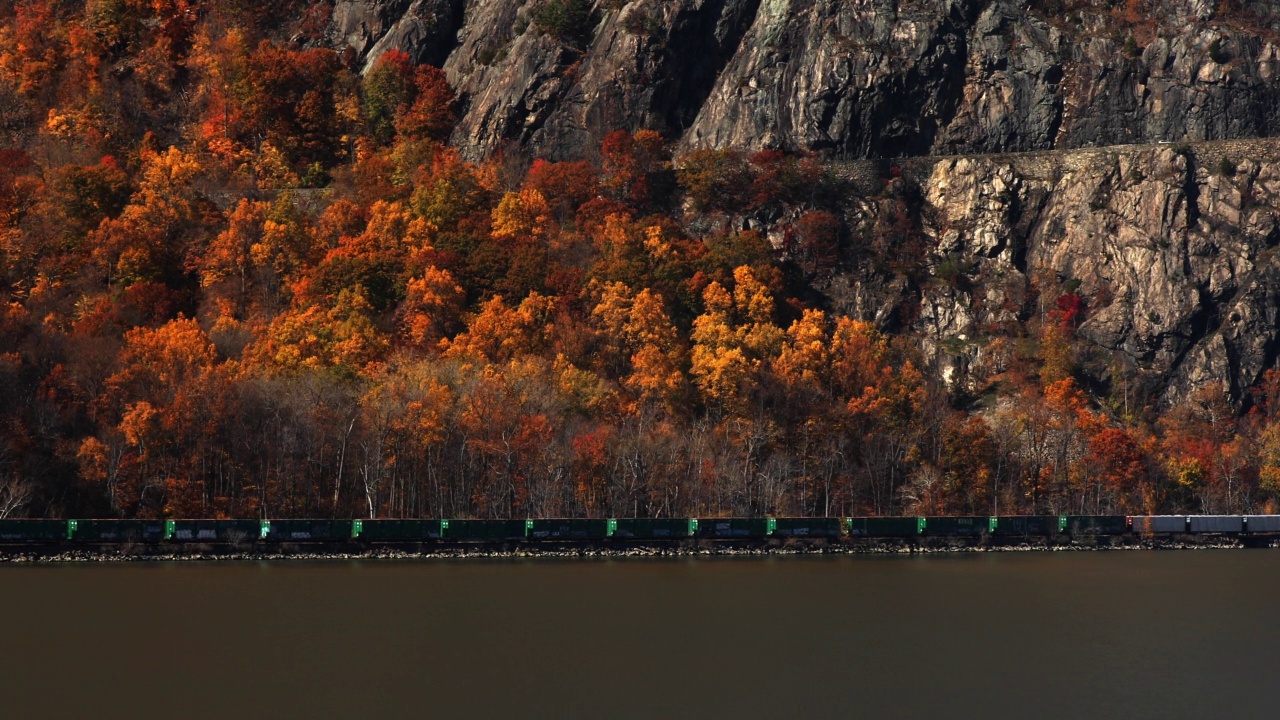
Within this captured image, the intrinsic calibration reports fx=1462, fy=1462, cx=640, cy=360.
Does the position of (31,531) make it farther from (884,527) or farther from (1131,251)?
(1131,251)

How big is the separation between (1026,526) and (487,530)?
39.9 m

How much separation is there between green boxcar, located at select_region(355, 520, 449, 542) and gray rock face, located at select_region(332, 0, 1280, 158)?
229ft

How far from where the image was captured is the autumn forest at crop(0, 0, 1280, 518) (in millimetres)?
100562

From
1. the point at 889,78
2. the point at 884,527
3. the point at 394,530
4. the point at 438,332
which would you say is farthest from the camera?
the point at 889,78

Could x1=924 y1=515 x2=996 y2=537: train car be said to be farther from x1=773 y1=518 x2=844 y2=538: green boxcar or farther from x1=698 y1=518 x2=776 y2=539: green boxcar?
x1=698 y1=518 x2=776 y2=539: green boxcar


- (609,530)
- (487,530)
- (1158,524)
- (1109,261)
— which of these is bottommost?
(487,530)

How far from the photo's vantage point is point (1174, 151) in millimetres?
141125

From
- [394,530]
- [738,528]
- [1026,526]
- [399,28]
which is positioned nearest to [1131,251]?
[1026,526]

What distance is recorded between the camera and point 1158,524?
10962 cm

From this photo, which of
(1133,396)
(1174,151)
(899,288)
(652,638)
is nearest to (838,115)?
(899,288)

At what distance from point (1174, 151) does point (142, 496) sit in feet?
329

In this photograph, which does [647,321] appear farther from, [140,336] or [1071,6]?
[1071,6]

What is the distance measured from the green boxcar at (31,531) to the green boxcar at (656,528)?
3478 cm

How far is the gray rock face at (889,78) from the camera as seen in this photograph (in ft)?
486
